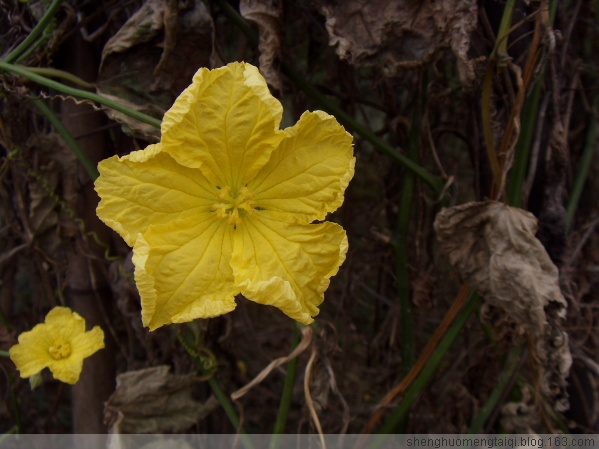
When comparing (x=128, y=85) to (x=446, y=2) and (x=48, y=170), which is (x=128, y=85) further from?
(x=446, y=2)

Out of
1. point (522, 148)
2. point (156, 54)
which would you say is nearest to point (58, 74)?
point (156, 54)

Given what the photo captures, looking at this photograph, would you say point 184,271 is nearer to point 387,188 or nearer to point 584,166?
point 387,188

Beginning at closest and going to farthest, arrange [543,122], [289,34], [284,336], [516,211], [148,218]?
[148,218], [516,211], [543,122], [289,34], [284,336]

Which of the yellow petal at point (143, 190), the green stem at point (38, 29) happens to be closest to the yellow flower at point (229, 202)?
the yellow petal at point (143, 190)

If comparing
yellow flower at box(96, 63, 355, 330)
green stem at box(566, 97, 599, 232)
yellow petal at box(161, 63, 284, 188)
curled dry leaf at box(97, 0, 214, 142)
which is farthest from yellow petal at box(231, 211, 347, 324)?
green stem at box(566, 97, 599, 232)

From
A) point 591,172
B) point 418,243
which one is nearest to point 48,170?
point 418,243
